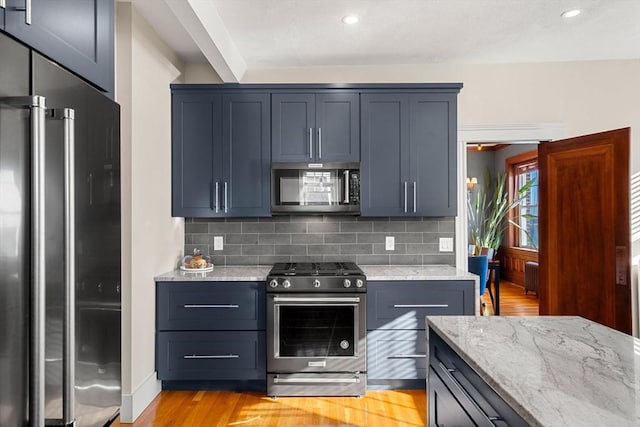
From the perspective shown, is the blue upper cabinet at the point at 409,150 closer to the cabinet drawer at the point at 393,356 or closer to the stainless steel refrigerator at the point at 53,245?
the cabinet drawer at the point at 393,356

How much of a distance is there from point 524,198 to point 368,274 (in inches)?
201

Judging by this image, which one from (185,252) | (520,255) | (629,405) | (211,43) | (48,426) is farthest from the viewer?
(520,255)

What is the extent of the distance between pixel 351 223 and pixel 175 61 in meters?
1.95

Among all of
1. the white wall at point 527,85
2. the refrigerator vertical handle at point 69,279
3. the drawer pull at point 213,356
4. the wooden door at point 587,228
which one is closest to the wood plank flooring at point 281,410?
the drawer pull at point 213,356

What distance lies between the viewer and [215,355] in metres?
2.88

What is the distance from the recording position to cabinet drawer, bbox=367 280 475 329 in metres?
2.90

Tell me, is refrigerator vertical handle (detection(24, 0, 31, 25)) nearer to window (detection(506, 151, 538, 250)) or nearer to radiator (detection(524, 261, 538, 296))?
radiator (detection(524, 261, 538, 296))

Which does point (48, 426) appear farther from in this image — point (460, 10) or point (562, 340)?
point (460, 10)

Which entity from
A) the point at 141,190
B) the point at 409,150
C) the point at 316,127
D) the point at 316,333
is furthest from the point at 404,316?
the point at 141,190

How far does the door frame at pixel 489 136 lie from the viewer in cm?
339

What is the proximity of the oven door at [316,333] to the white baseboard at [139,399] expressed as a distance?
31.8 inches

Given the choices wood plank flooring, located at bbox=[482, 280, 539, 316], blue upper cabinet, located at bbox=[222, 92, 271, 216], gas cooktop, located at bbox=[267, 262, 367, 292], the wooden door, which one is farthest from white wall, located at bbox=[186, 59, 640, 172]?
wood plank flooring, located at bbox=[482, 280, 539, 316]

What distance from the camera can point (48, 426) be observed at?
1.01m

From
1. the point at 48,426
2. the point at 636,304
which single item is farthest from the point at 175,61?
the point at 636,304
